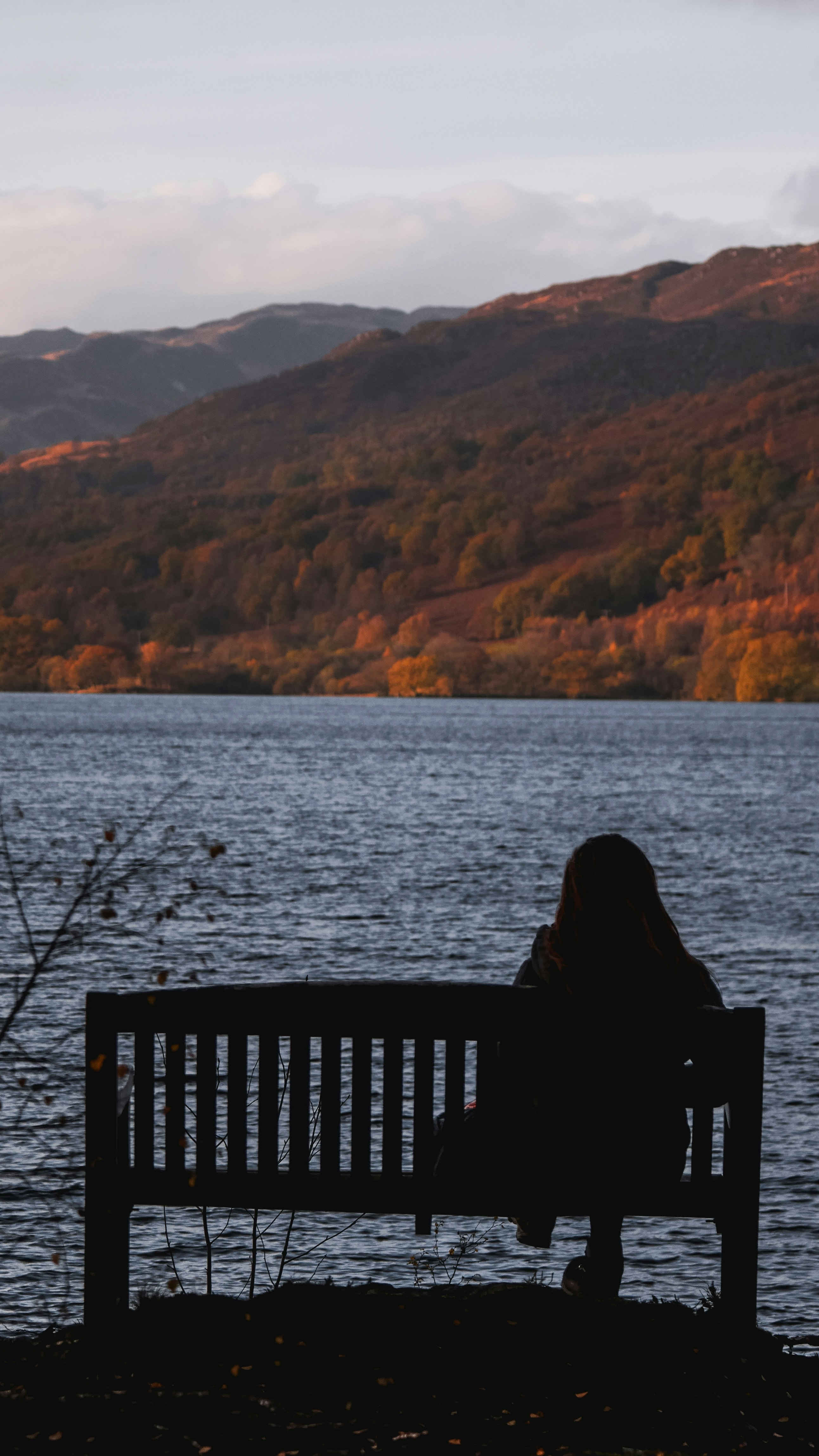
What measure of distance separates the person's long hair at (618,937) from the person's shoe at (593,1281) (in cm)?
134

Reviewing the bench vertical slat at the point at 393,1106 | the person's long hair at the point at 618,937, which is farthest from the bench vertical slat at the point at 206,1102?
the person's long hair at the point at 618,937

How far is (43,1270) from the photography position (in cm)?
907

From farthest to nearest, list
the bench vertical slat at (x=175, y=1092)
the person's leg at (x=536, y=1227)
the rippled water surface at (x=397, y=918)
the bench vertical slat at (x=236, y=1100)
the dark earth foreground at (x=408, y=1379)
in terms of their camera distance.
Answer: the rippled water surface at (x=397, y=918), the person's leg at (x=536, y=1227), the bench vertical slat at (x=236, y=1100), the bench vertical slat at (x=175, y=1092), the dark earth foreground at (x=408, y=1379)

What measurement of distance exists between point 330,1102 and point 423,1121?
378 millimetres

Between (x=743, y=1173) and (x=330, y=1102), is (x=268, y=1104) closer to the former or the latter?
(x=330, y=1102)

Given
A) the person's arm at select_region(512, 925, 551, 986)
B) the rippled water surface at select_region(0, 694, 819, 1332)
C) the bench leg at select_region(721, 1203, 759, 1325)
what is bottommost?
the rippled water surface at select_region(0, 694, 819, 1332)

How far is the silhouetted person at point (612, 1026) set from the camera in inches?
224

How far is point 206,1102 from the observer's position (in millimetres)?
5641

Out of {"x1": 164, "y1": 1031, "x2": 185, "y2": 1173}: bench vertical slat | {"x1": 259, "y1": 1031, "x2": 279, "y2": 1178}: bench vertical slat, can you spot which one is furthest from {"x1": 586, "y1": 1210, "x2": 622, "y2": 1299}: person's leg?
{"x1": 164, "y1": 1031, "x2": 185, "y2": 1173}: bench vertical slat

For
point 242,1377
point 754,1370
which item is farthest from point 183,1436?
point 754,1370

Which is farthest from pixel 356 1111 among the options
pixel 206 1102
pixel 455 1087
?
pixel 206 1102

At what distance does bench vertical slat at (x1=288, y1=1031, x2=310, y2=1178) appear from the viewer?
5586 millimetres

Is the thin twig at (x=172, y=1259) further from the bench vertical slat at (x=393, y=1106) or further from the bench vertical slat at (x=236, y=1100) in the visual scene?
the bench vertical slat at (x=393, y=1106)

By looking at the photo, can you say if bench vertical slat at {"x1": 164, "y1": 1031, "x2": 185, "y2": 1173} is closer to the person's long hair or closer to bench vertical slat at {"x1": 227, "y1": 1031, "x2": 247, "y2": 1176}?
bench vertical slat at {"x1": 227, "y1": 1031, "x2": 247, "y2": 1176}
